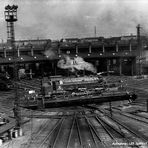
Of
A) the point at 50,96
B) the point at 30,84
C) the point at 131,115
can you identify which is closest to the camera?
the point at 131,115

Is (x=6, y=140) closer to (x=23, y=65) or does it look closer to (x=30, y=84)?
(x=30, y=84)

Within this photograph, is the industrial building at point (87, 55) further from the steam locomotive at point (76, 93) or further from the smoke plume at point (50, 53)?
the steam locomotive at point (76, 93)

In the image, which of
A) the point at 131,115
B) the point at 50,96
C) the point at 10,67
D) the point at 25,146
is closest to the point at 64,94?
the point at 50,96

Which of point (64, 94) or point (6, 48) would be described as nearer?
point (64, 94)

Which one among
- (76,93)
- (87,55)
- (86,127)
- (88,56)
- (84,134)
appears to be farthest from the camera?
(87,55)

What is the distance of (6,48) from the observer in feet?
258

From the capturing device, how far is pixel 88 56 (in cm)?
7269

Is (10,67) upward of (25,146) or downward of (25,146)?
upward

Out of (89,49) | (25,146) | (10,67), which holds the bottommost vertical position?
(25,146)

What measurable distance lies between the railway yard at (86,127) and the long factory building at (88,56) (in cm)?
2901

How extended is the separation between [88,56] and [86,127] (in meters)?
44.8

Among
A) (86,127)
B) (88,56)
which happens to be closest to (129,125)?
(86,127)

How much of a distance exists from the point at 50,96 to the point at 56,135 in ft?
58.2

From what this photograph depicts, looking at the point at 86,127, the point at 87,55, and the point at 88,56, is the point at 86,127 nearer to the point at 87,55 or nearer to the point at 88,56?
the point at 88,56
